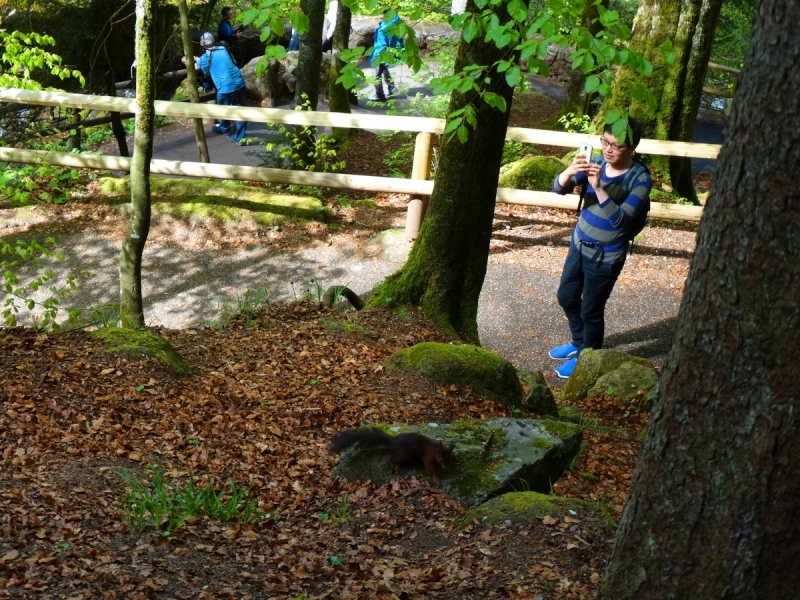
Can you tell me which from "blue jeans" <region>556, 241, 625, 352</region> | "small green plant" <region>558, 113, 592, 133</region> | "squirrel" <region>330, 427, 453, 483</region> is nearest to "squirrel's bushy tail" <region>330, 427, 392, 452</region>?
"squirrel" <region>330, 427, 453, 483</region>

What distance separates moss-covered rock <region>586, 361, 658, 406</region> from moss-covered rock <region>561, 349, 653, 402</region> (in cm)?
7

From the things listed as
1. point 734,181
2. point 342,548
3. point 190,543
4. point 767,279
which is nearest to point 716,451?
point 767,279

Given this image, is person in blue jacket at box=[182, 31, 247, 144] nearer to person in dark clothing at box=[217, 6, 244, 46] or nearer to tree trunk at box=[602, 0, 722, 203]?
person in dark clothing at box=[217, 6, 244, 46]

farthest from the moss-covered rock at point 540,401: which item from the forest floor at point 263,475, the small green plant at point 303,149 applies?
the small green plant at point 303,149

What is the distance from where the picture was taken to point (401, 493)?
3.69m

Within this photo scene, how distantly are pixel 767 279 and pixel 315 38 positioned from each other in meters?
10.8

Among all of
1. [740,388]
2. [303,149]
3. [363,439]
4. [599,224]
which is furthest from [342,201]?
[740,388]

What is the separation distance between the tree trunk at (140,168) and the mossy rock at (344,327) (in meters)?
1.59

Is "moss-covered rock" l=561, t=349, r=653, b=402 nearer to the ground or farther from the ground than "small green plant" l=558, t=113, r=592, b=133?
nearer to the ground

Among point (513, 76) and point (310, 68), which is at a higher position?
point (310, 68)

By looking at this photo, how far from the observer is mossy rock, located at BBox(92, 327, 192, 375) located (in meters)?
4.89

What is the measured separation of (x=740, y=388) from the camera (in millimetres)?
1915

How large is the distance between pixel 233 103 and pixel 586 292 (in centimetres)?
961

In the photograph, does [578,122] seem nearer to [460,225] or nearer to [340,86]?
[340,86]
